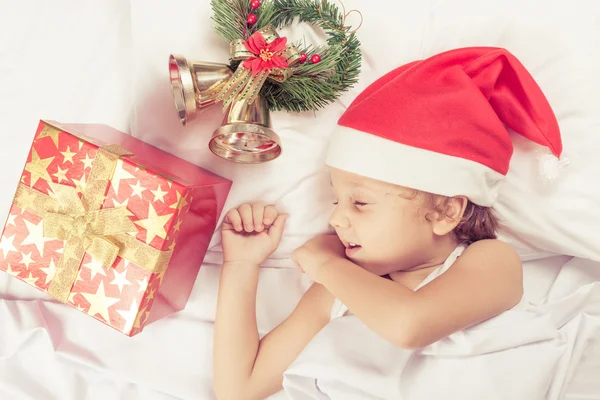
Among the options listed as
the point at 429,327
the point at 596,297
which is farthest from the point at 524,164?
the point at 429,327

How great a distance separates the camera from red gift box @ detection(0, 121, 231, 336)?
0.97m

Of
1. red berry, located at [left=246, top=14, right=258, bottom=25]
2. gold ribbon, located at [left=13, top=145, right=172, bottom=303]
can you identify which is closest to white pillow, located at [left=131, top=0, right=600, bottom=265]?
red berry, located at [left=246, top=14, right=258, bottom=25]

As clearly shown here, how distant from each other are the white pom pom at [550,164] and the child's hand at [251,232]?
1.77 ft

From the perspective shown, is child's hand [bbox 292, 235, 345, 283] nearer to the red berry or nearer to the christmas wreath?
the christmas wreath

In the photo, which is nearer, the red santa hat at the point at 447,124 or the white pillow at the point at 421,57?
the red santa hat at the point at 447,124

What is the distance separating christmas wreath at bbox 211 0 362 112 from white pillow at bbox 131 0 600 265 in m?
0.06

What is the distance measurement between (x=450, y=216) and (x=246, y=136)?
1.44ft

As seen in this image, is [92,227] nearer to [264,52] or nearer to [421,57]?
[264,52]

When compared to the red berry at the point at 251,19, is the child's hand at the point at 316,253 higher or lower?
lower

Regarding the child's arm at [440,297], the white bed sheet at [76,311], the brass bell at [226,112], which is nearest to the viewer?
the child's arm at [440,297]

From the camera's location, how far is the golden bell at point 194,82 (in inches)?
40.8

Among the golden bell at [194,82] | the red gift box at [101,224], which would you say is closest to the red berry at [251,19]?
the golden bell at [194,82]

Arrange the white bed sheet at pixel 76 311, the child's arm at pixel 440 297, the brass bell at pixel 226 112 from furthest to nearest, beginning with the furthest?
the white bed sheet at pixel 76 311 < the brass bell at pixel 226 112 < the child's arm at pixel 440 297

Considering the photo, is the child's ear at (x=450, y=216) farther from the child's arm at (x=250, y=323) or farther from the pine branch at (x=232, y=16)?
the pine branch at (x=232, y=16)
